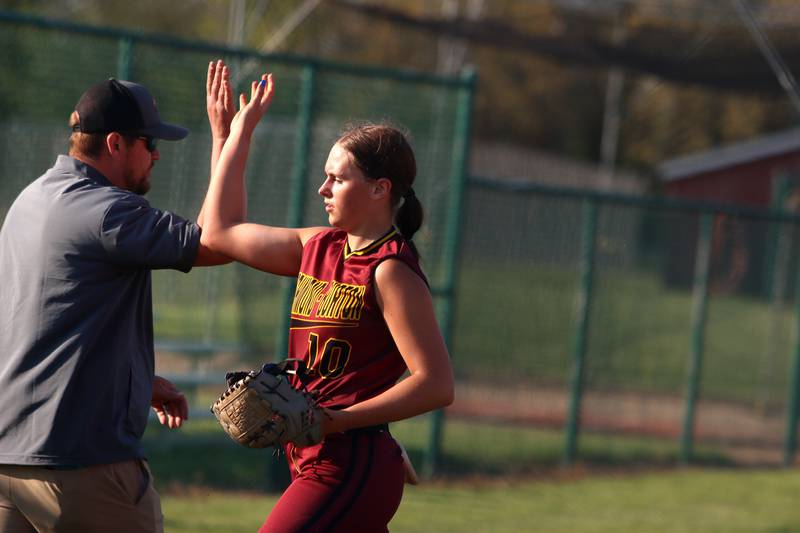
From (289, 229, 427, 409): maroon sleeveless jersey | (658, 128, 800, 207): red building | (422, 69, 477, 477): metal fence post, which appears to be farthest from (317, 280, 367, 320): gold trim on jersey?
(658, 128, 800, 207): red building

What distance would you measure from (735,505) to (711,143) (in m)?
34.4

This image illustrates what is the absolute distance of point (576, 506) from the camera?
28.7 feet

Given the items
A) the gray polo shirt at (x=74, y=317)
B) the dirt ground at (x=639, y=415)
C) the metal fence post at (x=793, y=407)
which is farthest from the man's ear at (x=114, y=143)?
the metal fence post at (x=793, y=407)

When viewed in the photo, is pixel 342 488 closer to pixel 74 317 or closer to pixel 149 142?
pixel 74 317

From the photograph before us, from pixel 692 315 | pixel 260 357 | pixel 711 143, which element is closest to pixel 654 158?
pixel 711 143

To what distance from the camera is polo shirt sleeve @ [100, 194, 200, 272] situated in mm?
3375

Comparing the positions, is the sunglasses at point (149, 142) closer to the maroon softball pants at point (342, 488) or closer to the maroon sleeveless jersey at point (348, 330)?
the maroon sleeveless jersey at point (348, 330)

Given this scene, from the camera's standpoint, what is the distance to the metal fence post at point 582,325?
33.5ft

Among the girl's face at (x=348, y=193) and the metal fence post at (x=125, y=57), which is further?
the metal fence post at (x=125, y=57)

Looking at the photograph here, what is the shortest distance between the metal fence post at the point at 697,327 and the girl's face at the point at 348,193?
26.0 feet

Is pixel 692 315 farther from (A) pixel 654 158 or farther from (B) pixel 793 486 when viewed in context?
(A) pixel 654 158

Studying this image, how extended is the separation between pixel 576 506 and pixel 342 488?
556 centimetres

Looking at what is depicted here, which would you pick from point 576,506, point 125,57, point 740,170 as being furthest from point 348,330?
point 740,170

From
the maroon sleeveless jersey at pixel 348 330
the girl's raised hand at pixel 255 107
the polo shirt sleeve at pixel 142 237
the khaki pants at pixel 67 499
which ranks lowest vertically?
the khaki pants at pixel 67 499
